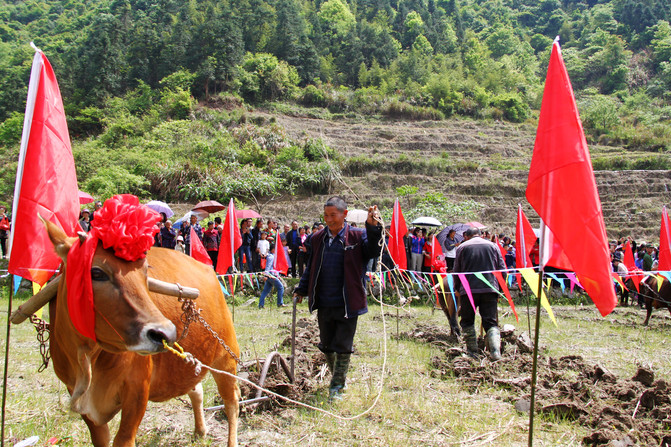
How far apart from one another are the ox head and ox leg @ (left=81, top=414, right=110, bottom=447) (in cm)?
78

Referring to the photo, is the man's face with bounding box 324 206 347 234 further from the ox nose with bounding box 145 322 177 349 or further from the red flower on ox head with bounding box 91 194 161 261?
the ox nose with bounding box 145 322 177 349

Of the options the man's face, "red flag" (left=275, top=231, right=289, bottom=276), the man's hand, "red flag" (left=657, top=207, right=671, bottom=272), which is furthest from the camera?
"red flag" (left=275, top=231, right=289, bottom=276)

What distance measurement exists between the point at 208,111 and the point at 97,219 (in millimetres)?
40168

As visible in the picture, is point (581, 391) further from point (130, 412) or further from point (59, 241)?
point (59, 241)

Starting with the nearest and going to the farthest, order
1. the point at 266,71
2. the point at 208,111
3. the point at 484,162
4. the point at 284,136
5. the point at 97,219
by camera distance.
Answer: the point at 97,219 → the point at 284,136 → the point at 484,162 → the point at 208,111 → the point at 266,71

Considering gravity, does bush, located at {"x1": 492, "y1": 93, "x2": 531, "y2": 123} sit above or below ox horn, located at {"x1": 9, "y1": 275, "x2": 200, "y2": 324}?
above

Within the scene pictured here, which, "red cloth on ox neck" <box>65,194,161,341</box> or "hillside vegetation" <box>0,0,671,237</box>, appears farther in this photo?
"hillside vegetation" <box>0,0,671,237</box>

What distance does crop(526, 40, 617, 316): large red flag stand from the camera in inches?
116

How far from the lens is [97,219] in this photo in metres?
2.54

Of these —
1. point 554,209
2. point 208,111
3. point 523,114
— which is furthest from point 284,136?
point 523,114

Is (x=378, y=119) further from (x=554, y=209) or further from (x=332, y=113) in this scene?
(x=554, y=209)

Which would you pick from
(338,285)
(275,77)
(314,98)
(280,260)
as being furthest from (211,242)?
(275,77)

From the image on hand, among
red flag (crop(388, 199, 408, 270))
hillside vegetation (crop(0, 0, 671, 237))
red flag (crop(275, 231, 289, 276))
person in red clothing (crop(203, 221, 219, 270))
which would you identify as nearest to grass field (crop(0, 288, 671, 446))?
red flag (crop(388, 199, 408, 270))

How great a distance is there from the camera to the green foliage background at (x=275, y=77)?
28.8 metres
